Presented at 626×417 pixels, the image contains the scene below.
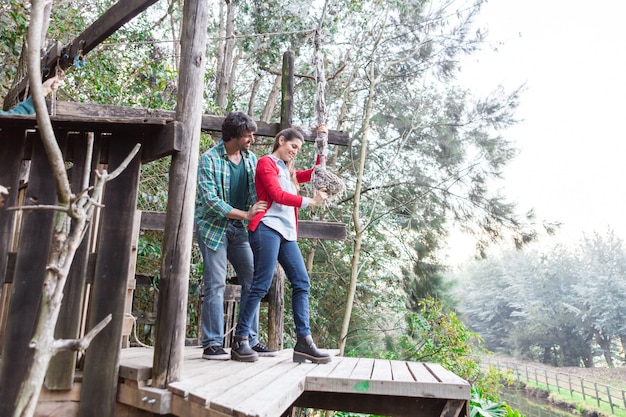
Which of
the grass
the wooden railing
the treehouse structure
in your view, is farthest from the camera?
the wooden railing

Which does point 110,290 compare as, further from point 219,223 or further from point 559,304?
point 559,304

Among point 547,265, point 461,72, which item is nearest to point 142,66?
point 461,72

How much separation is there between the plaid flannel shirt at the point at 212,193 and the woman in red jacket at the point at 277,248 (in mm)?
227

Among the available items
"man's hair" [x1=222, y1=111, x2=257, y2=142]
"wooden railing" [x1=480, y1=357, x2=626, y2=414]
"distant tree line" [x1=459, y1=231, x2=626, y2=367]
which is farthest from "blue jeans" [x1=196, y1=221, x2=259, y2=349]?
"distant tree line" [x1=459, y1=231, x2=626, y2=367]

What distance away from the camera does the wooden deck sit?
197cm

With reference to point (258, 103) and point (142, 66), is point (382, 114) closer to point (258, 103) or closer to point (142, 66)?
point (258, 103)

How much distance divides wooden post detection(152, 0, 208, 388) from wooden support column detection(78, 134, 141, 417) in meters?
0.20

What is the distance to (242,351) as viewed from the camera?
299 cm

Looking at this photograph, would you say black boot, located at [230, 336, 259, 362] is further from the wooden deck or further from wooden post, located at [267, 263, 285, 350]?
wooden post, located at [267, 263, 285, 350]

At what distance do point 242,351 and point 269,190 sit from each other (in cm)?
97

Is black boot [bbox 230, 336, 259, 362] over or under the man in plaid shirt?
under

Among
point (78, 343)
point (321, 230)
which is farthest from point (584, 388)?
point (78, 343)

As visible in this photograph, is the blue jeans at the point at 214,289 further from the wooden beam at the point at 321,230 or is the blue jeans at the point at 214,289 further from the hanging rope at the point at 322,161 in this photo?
the wooden beam at the point at 321,230

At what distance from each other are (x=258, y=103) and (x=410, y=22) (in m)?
4.31
